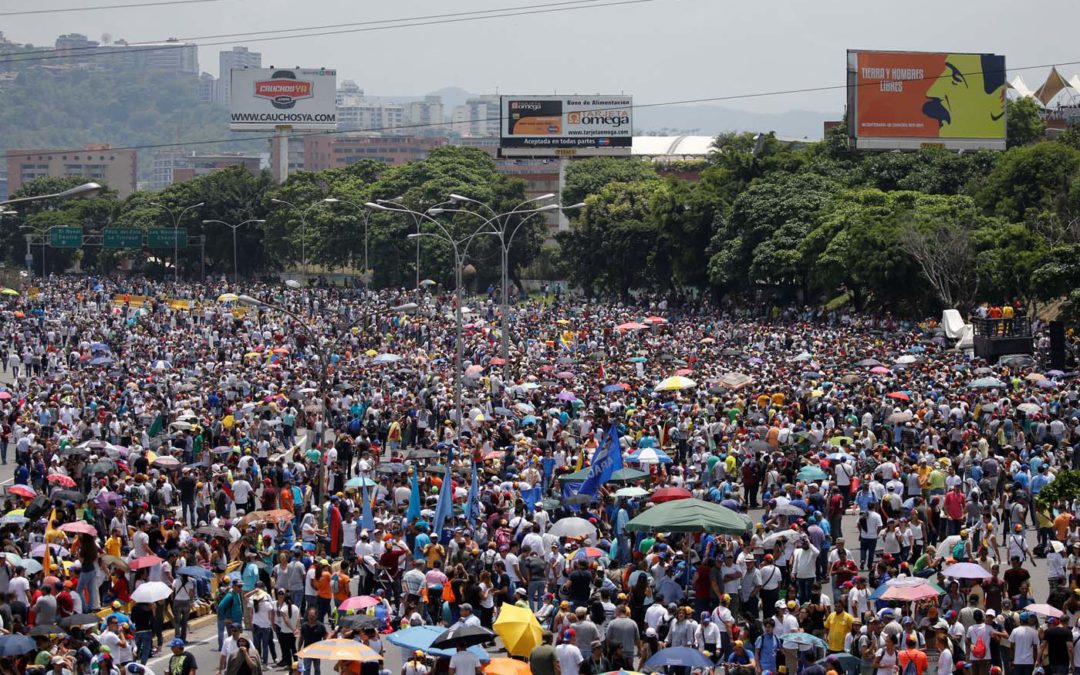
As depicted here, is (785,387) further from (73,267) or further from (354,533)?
(73,267)

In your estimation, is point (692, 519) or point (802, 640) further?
point (692, 519)

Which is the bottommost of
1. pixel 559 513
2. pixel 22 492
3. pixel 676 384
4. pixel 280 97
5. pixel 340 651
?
pixel 22 492

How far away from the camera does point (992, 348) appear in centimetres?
4178

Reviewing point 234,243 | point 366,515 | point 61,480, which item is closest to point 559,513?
point 366,515

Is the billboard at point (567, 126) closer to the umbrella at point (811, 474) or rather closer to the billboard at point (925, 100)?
the billboard at point (925, 100)

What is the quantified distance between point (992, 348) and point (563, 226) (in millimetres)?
67175

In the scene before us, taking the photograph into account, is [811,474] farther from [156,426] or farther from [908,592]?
[156,426]

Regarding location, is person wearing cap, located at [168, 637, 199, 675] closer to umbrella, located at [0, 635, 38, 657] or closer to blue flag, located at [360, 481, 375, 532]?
umbrella, located at [0, 635, 38, 657]

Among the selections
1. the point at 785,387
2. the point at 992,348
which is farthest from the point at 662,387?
the point at 992,348

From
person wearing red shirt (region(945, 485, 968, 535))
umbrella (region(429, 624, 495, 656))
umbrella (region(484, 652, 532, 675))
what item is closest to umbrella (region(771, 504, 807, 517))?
person wearing red shirt (region(945, 485, 968, 535))

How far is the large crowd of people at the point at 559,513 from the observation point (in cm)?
1557

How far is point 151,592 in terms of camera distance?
17.5 meters

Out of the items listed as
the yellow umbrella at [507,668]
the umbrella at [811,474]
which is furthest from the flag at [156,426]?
the yellow umbrella at [507,668]

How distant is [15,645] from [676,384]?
21.3m
